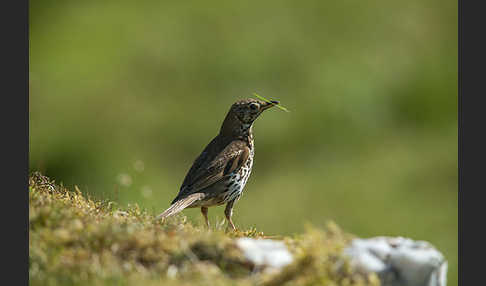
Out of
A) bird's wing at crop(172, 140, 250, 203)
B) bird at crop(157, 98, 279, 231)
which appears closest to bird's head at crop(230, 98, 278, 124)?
bird at crop(157, 98, 279, 231)

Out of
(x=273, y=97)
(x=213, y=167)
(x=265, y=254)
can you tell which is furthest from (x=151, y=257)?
(x=273, y=97)

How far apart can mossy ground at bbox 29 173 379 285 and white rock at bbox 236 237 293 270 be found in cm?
7

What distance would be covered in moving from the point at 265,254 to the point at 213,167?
3.96 metres

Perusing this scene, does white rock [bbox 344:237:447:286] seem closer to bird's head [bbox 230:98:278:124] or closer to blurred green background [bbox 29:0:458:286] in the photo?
bird's head [bbox 230:98:278:124]

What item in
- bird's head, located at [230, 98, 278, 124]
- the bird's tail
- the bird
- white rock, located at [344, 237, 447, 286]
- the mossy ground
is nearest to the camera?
the mossy ground

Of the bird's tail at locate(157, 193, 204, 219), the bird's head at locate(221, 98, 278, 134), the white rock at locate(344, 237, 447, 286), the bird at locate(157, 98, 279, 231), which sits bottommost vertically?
the white rock at locate(344, 237, 447, 286)

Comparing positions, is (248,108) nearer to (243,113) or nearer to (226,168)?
(243,113)

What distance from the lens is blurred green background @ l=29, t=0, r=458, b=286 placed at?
20.2 m

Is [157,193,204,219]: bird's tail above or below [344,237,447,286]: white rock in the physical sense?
above

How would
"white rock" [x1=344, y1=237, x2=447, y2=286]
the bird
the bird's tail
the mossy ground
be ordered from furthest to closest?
the bird, the bird's tail, "white rock" [x1=344, y1=237, x2=447, y2=286], the mossy ground

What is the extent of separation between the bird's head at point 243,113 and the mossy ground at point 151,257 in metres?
4.29

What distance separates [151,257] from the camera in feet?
20.9

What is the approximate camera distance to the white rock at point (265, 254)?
254 inches

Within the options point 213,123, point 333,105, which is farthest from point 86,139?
point 333,105
